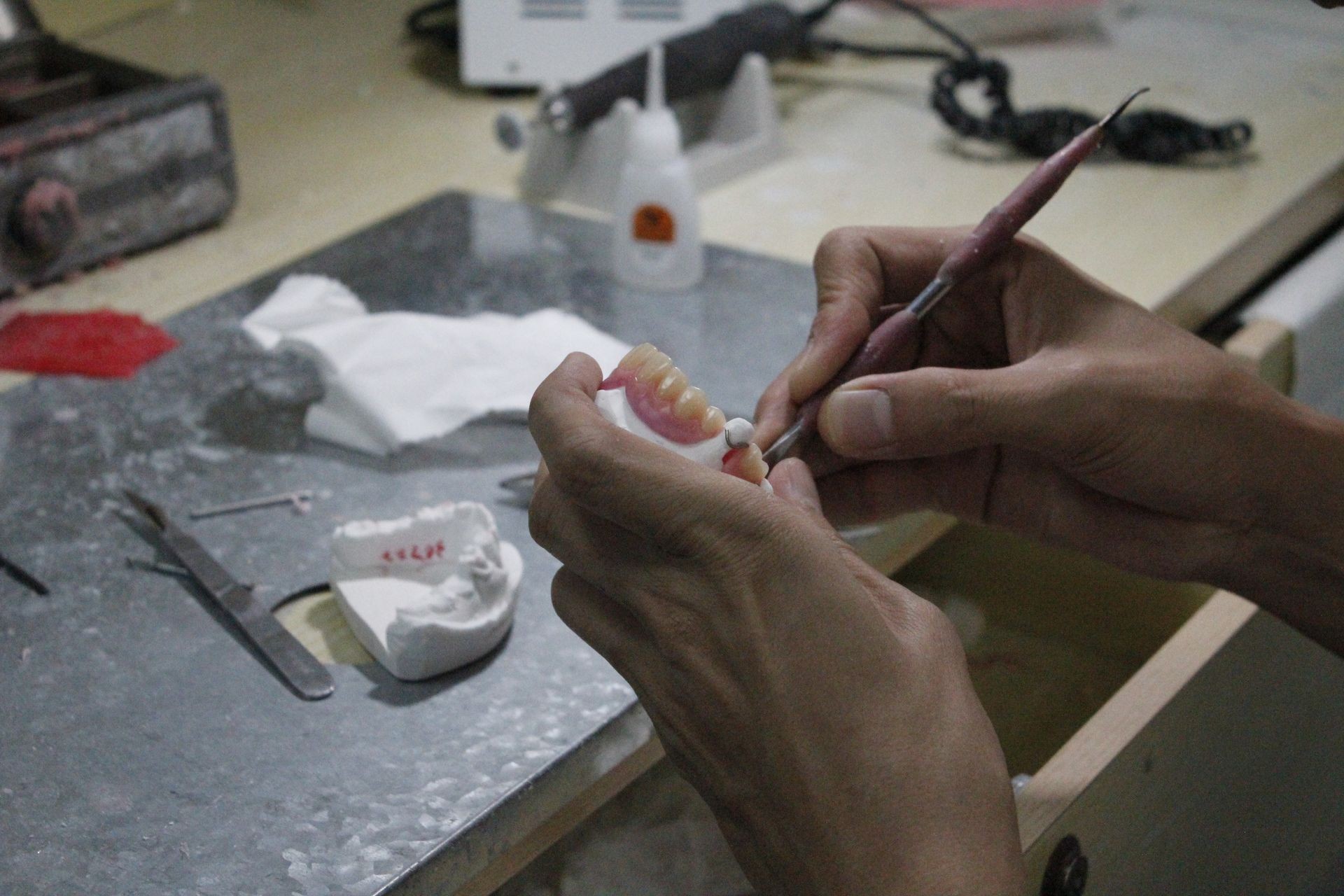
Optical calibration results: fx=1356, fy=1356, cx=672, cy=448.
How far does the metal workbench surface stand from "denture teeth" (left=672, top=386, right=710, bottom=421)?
20 cm

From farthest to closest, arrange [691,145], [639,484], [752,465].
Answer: [691,145], [752,465], [639,484]

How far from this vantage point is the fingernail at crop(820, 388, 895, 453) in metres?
0.81

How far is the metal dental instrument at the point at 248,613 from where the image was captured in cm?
81

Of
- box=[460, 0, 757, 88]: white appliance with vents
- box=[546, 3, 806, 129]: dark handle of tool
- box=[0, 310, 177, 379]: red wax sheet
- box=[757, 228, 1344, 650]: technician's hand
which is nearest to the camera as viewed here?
box=[757, 228, 1344, 650]: technician's hand

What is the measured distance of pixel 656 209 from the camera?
1275mm

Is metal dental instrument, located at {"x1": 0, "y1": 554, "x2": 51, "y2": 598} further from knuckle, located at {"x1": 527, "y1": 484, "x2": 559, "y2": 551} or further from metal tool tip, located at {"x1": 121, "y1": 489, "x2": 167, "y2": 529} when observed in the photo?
knuckle, located at {"x1": 527, "y1": 484, "x2": 559, "y2": 551}

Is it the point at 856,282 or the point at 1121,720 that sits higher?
the point at 856,282

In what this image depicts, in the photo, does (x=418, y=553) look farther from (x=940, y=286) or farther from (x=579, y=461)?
(x=940, y=286)

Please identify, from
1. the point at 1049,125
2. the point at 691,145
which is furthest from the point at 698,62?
the point at 1049,125

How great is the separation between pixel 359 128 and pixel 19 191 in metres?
0.53

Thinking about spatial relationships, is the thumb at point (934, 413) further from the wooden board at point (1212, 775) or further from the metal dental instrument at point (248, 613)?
the metal dental instrument at point (248, 613)

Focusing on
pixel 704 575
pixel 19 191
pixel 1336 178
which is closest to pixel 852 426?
pixel 704 575

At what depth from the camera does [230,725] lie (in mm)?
774

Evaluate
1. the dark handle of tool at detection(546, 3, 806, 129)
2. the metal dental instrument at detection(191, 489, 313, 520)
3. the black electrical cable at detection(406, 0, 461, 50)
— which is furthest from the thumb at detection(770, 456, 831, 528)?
the black electrical cable at detection(406, 0, 461, 50)
